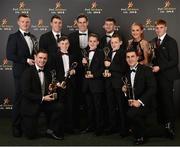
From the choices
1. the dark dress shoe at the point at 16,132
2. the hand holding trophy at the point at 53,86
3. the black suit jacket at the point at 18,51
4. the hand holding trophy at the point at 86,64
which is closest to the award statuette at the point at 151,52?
the hand holding trophy at the point at 86,64

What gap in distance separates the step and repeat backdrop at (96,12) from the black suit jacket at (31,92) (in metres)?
1.94

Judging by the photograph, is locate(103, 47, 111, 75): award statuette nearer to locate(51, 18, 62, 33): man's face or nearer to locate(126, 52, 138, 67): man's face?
locate(126, 52, 138, 67): man's face

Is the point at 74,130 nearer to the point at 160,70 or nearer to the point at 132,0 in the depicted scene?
the point at 160,70

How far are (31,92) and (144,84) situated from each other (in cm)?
186

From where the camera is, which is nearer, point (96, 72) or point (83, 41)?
point (96, 72)

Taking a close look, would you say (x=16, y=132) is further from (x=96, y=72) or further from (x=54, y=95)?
(x=96, y=72)

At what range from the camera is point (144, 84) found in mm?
6074

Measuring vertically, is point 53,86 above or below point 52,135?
above

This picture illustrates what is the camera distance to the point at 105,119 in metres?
6.73

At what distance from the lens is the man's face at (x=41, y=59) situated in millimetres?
6203

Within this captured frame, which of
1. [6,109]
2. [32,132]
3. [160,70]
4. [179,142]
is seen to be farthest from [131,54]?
[6,109]

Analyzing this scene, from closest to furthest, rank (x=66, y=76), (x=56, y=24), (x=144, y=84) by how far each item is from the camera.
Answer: (x=144, y=84) < (x=66, y=76) < (x=56, y=24)

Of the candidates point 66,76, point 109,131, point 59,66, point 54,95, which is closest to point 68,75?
point 66,76

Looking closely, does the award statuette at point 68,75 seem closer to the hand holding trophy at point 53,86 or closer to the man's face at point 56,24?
the hand holding trophy at point 53,86
